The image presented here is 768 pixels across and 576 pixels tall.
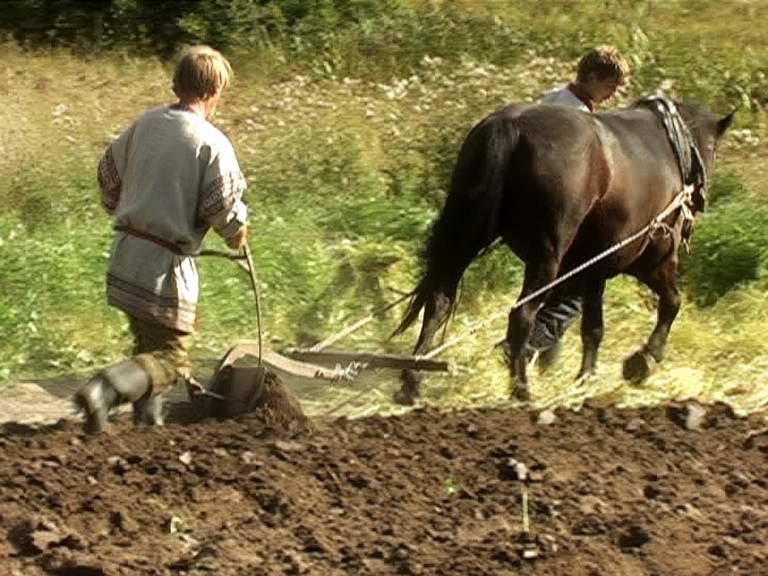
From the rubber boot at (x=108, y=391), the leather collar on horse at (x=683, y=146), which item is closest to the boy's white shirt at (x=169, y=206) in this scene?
the rubber boot at (x=108, y=391)

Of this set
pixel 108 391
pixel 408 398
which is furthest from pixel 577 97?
pixel 108 391

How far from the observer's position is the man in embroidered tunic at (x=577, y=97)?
34.3 feet

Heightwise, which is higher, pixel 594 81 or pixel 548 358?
pixel 594 81

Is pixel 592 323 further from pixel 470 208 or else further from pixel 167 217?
pixel 167 217

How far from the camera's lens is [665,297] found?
11.3 metres

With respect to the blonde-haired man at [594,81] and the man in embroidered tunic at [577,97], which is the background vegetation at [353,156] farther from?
the blonde-haired man at [594,81]

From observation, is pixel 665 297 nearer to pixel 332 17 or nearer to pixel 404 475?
pixel 404 475

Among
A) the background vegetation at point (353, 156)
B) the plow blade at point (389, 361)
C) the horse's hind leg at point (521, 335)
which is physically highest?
the plow blade at point (389, 361)

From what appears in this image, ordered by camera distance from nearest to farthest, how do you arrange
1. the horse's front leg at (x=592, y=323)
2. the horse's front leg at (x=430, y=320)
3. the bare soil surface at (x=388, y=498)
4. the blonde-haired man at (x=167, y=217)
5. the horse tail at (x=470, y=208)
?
the bare soil surface at (x=388, y=498) < the blonde-haired man at (x=167, y=217) < the horse tail at (x=470, y=208) < the horse's front leg at (x=430, y=320) < the horse's front leg at (x=592, y=323)

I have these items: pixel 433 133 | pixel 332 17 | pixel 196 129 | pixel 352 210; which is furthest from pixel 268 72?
pixel 196 129

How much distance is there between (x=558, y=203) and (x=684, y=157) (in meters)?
1.42

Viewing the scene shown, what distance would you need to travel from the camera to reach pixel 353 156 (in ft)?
51.2

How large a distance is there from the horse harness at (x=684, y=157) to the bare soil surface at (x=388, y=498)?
93.3 inches

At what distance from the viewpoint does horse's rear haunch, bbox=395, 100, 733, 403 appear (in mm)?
9500
